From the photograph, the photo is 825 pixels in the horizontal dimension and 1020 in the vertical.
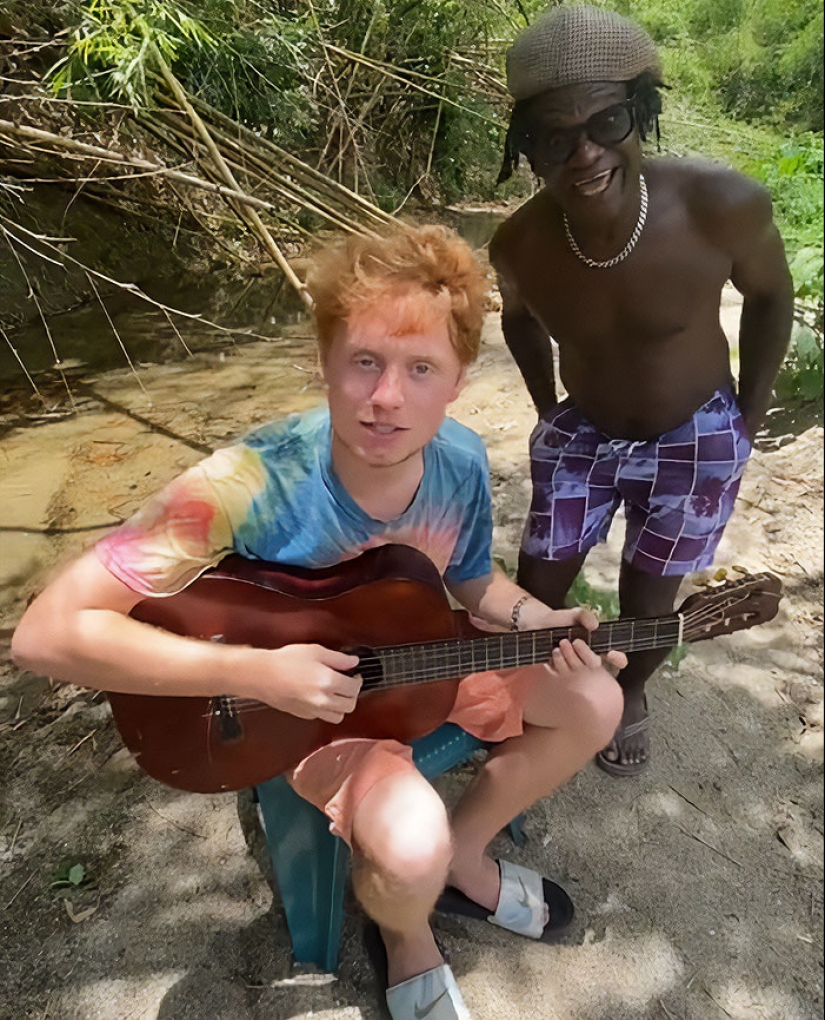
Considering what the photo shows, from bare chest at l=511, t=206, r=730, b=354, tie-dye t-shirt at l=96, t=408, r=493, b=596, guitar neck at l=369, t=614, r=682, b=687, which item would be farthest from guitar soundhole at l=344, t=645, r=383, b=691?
bare chest at l=511, t=206, r=730, b=354

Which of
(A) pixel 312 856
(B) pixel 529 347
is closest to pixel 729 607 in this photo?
(B) pixel 529 347

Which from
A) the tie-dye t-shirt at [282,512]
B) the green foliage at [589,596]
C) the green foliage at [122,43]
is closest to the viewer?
the green foliage at [122,43]

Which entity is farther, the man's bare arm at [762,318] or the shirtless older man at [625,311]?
the man's bare arm at [762,318]

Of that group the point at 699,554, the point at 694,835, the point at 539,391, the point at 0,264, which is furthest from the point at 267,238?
the point at 694,835

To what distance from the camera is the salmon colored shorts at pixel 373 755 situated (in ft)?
2.94

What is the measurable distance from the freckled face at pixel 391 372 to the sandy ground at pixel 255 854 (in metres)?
0.06

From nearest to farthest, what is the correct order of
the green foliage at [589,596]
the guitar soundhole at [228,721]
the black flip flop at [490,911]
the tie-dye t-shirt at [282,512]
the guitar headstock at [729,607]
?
the tie-dye t-shirt at [282,512]
the guitar soundhole at [228,721]
the guitar headstock at [729,607]
the black flip flop at [490,911]
the green foliage at [589,596]

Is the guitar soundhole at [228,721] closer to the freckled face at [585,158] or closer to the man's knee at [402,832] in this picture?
the man's knee at [402,832]

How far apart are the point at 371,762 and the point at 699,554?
585mm

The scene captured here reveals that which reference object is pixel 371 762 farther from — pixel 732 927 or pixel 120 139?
pixel 120 139

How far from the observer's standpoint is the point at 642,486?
3.58 ft

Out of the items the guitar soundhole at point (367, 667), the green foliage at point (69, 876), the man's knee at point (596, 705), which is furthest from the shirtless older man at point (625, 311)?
the green foliage at point (69, 876)

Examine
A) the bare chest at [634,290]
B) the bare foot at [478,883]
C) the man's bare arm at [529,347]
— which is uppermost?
the bare chest at [634,290]

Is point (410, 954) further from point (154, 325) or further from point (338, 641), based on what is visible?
point (154, 325)
